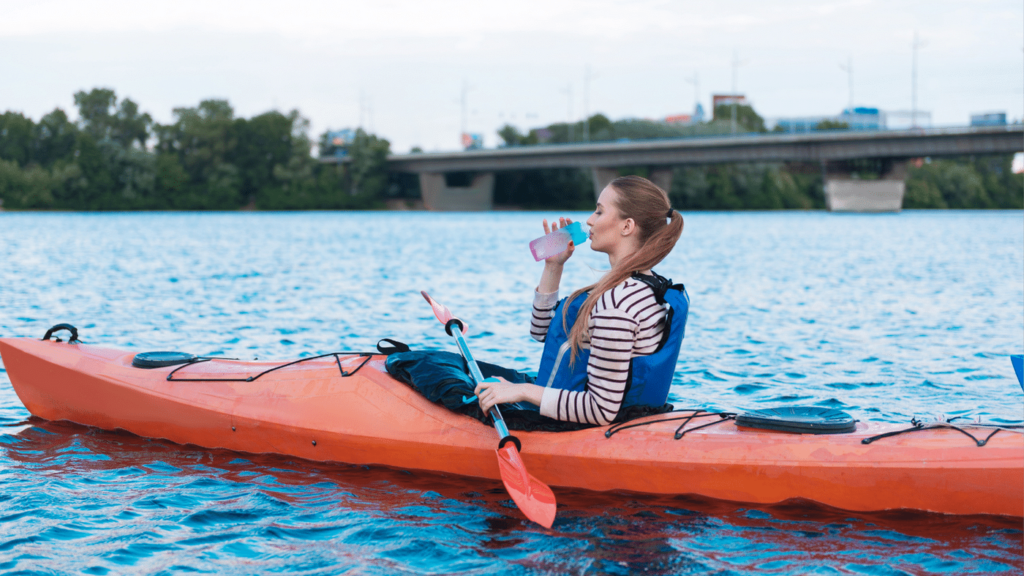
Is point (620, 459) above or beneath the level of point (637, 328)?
beneath

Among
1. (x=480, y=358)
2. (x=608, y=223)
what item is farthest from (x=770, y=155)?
(x=608, y=223)

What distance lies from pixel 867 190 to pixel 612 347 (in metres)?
51.0

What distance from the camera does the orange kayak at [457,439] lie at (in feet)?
12.4

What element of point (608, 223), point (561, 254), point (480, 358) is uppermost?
point (608, 223)

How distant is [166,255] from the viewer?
75.7 feet

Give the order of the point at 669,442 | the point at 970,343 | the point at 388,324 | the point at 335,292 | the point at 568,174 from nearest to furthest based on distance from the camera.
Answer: the point at 669,442
the point at 970,343
the point at 388,324
the point at 335,292
the point at 568,174

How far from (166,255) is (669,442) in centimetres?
2135

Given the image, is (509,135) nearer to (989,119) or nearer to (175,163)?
(175,163)

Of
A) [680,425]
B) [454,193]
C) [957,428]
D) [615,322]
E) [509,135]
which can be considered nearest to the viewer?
[615,322]

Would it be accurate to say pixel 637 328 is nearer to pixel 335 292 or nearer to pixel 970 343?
pixel 970 343

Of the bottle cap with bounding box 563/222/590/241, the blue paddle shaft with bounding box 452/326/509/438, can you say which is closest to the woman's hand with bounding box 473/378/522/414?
the blue paddle shaft with bounding box 452/326/509/438

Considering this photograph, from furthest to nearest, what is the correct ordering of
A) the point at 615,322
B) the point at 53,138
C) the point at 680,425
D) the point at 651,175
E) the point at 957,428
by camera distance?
the point at 53,138 < the point at 651,175 < the point at 680,425 < the point at 957,428 < the point at 615,322

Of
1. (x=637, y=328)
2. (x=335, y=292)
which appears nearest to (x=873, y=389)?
(x=637, y=328)

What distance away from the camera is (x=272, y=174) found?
2682 inches
